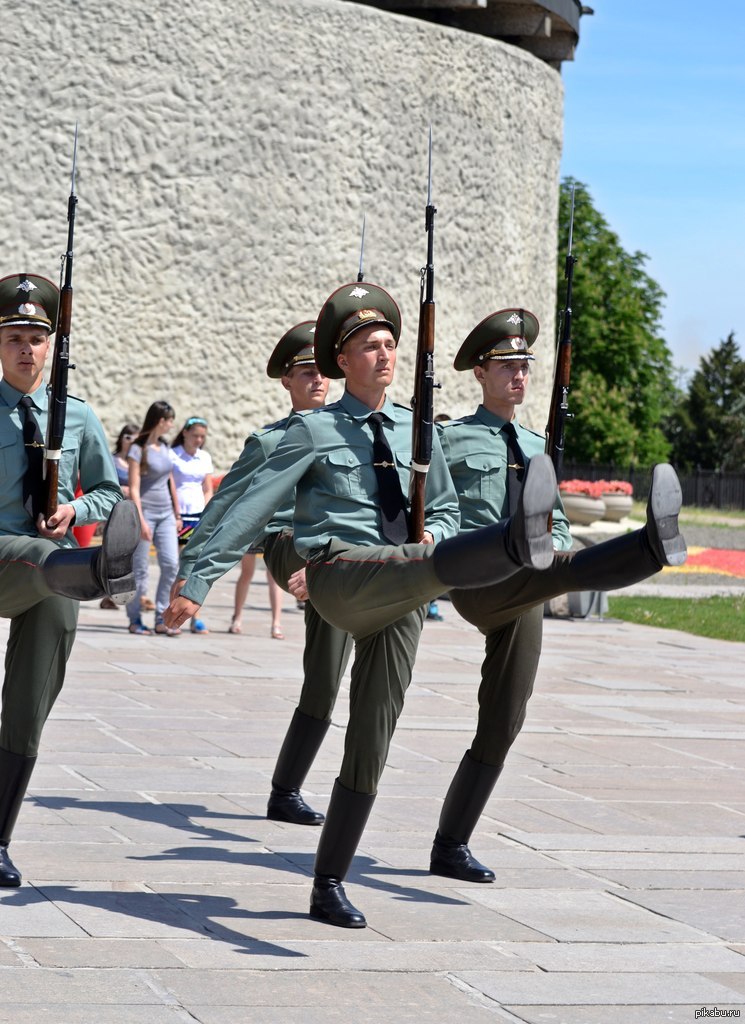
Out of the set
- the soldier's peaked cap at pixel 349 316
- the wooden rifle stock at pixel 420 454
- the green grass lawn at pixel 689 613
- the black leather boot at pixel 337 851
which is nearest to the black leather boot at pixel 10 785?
the black leather boot at pixel 337 851

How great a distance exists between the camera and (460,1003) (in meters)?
4.00

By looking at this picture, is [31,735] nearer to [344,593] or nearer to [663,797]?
[344,593]

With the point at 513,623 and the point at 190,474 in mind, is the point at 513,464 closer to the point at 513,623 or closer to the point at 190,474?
the point at 513,623

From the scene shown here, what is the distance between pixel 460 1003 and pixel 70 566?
1.69m

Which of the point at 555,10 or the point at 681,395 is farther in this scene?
the point at 681,395

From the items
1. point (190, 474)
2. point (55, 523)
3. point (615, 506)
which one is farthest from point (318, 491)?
point (615, 506)

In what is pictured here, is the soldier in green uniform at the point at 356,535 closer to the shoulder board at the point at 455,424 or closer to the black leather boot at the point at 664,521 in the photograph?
the shoulder board at the point at 455,424

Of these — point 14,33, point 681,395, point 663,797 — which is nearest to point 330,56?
point 14,33

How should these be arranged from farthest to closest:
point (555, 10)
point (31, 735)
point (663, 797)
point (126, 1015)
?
point (555, 10), point (663, 797), point (31, 735), point (126, 1015)

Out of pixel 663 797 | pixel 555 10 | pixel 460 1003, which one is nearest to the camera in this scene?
pixel 460 1003

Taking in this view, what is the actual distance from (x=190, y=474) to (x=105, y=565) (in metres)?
8.55

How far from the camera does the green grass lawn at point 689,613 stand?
1513cm

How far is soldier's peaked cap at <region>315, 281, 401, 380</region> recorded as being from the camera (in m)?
5.04

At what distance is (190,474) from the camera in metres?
13.1
